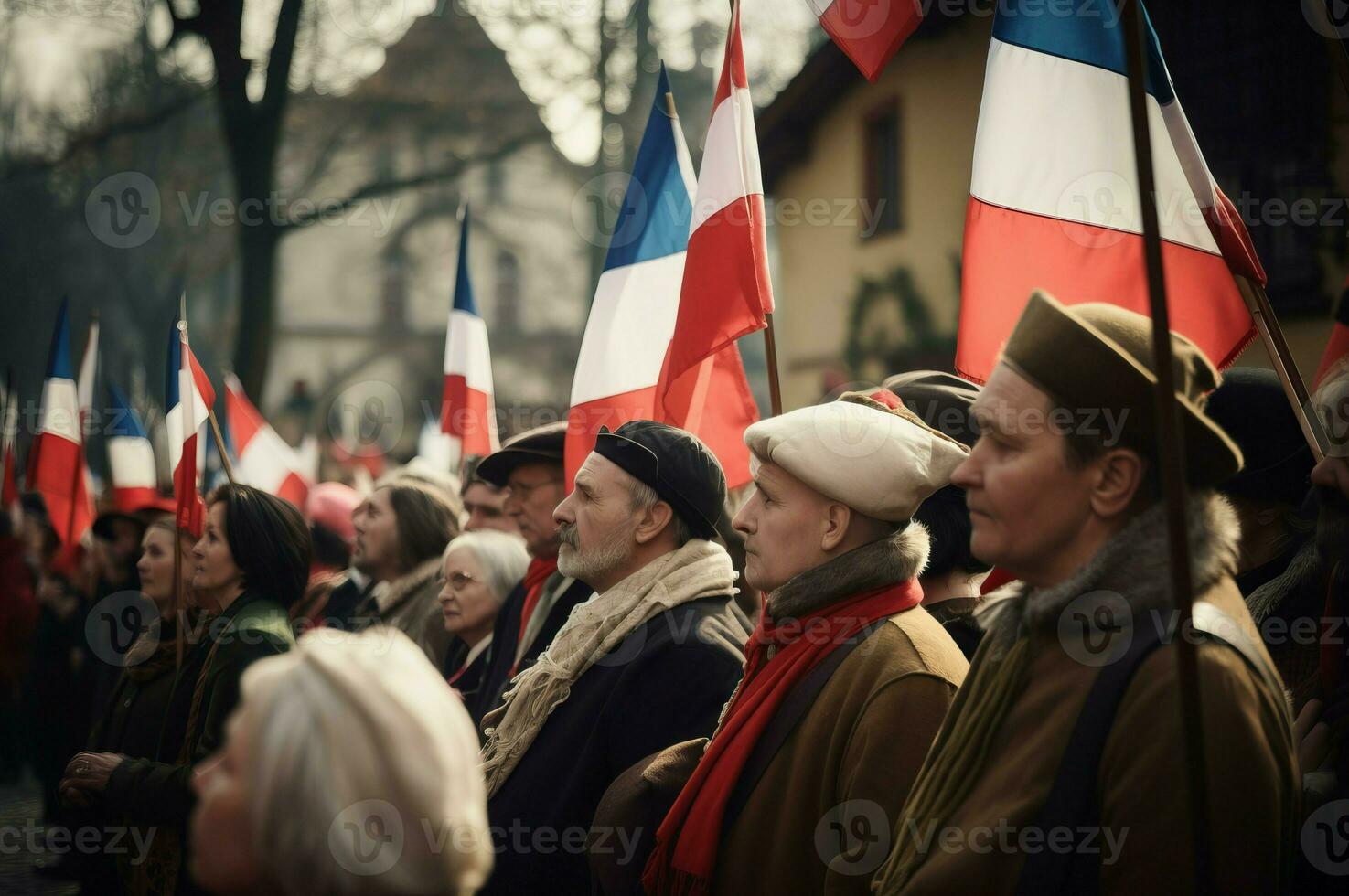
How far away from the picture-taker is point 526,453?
5461mm

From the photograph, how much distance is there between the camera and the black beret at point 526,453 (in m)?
5.46

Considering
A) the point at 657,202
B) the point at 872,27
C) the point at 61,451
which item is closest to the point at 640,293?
the point at 657,202

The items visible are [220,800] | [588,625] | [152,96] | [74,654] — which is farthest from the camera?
[152,96]

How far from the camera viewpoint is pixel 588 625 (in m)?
3.92

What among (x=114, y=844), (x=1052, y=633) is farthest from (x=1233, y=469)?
(x=114, y=844)

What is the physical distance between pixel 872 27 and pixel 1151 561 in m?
2.33

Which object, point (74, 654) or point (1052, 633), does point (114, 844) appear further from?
point (74, 654)

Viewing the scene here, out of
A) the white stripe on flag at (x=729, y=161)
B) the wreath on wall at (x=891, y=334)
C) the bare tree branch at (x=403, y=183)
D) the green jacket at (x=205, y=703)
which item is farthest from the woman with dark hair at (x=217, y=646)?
the wreath on wall at (x=891, y=334)

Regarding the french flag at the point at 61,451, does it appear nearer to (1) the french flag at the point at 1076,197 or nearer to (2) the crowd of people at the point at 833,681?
(2) the crowd of people at the point at 833,681

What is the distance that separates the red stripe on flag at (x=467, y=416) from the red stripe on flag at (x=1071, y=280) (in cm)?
447

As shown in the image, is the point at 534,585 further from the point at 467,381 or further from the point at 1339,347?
the point at 1339,347

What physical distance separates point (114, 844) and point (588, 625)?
2.02 meters

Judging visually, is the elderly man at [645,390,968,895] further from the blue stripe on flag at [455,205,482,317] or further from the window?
the window
